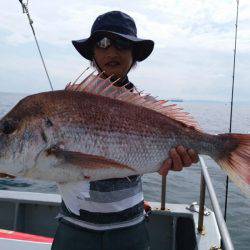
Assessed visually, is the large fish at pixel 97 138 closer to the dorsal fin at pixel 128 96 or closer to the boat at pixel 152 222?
the dorsal fin at pixel 128 96

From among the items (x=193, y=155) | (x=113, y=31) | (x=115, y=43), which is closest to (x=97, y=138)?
(x=193, y=155)

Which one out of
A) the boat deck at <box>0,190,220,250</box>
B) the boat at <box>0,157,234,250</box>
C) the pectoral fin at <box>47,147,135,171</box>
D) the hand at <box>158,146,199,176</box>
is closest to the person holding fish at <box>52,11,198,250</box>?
the hand at <box>158,146,199,176</box>

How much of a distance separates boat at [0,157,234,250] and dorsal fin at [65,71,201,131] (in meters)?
1.41

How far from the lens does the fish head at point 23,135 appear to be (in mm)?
2332

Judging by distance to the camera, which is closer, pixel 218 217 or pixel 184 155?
pixel 184 155

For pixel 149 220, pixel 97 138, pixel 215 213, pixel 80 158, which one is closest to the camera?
pixel 80 158

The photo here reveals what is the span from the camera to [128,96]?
8.55 ft

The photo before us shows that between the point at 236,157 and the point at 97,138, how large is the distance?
0.97 metres

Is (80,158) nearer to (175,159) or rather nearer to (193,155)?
(175,159)

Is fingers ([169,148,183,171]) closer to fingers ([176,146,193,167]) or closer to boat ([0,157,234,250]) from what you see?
fingers ([176,146,193,167])

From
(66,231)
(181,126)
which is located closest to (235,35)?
(181,126)

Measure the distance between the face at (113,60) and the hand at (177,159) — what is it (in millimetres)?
822

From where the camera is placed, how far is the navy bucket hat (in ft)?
9.80

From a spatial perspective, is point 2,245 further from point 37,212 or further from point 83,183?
point 83,183
